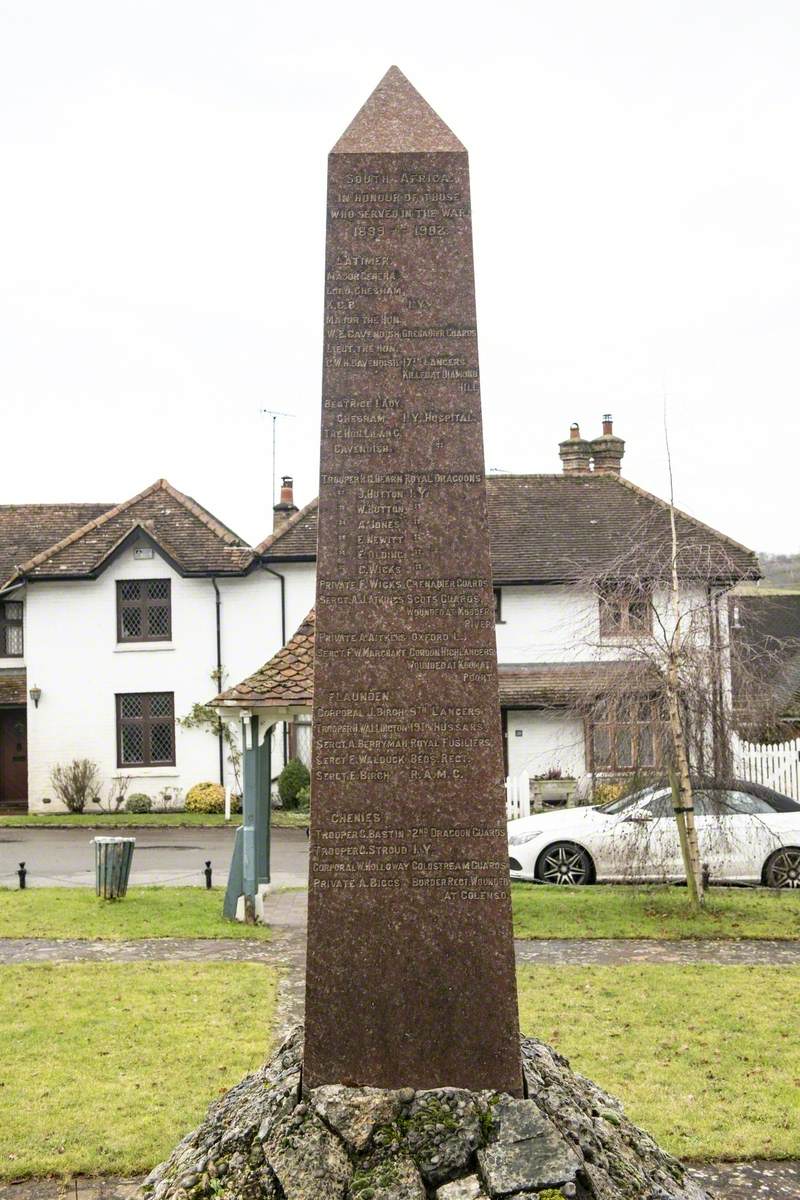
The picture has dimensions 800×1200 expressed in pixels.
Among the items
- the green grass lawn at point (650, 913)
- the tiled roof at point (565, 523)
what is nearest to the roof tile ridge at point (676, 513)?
the tiled roof at point (565, 523)

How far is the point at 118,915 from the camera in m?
15.0

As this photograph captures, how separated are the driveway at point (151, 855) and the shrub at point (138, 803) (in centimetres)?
291

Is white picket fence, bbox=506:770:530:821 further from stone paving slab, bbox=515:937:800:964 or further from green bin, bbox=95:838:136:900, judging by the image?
stone paving slab, bbox=515:937:800:964

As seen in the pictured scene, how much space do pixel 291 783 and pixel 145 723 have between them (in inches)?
173

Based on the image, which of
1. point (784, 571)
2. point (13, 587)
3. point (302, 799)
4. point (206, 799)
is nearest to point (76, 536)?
point (13, 587)

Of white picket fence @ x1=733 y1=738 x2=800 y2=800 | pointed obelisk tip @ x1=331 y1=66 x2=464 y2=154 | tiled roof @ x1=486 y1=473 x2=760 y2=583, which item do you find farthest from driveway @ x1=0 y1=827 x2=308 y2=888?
pointed obelisk tip @ x1=331 y1=66 x2=464 y2=154

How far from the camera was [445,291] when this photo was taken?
557cm

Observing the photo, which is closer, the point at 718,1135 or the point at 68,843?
the point at 718,1135

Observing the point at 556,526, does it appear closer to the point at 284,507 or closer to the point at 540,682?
the point at 540,682

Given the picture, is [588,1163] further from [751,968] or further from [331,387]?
[751,968]

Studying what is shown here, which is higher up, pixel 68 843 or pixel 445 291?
pixel 445 291

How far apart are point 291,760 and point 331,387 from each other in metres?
25.8

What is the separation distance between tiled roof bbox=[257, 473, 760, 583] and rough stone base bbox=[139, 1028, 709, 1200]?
23.8 metres

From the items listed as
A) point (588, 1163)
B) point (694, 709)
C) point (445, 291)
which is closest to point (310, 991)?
point (588, 1163)
